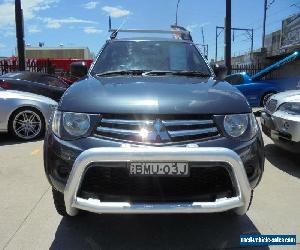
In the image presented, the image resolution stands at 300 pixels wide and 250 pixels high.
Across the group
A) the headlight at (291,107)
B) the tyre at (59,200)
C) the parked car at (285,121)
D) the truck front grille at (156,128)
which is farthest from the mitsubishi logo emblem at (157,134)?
the headlight at (291,107)

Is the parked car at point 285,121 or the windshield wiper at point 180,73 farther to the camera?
the parked car at point 285,121

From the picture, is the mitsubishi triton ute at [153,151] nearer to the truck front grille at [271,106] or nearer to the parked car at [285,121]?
the parked car at [285,121]

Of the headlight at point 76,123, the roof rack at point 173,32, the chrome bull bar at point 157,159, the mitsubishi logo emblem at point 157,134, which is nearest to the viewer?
the chrome bull bar at point 157,159

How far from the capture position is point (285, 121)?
5664 mm

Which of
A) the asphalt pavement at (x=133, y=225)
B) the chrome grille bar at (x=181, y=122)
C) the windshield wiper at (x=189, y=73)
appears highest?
the windshield wiper at (x=189, y=73)

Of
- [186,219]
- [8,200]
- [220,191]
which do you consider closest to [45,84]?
[8,200]

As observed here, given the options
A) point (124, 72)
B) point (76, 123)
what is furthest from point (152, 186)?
point (124, 72)

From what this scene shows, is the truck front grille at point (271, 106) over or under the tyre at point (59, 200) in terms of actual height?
over

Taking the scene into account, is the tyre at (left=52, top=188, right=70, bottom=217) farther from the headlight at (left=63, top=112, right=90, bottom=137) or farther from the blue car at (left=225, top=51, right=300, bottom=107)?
the blue car at (left=225, top=51, right=300, bottom=107)

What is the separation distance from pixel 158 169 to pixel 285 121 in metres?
3.32

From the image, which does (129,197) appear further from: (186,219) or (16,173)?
(16,173)

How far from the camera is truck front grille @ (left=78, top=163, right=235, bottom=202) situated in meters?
2.98

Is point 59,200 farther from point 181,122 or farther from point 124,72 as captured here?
point 124,72

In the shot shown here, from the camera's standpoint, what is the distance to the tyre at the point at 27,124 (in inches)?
306
